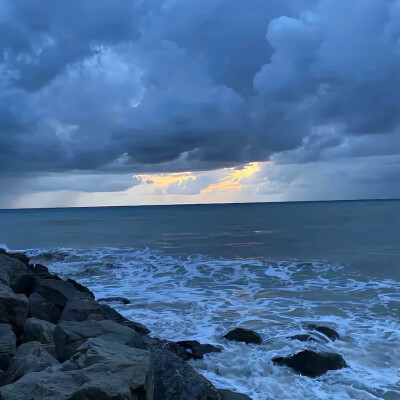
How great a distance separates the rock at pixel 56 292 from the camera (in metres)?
10.8

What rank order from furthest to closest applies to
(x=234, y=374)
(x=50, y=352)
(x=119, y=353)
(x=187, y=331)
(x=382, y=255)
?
(x=382, y=255), (x=187, y=331), (x=234, y=374), (x=50, y=352), (x=119, y=353)

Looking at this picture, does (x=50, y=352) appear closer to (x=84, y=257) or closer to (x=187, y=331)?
(x=187, y=331)

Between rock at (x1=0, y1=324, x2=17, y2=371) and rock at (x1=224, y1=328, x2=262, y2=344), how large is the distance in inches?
210

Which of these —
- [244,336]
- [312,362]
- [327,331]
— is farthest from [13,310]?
[327,331]

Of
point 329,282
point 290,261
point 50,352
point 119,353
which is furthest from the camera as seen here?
point 290,261

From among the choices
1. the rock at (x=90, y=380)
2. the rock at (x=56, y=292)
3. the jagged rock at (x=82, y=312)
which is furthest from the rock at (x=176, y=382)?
the rock at (x=56, y=292)

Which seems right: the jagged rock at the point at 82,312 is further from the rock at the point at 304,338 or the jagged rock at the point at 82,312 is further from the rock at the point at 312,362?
the rock at the point at 304,338

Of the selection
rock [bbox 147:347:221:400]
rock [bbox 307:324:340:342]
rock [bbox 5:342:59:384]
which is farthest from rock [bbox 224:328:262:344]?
rock [bbox 5:342:59:384]

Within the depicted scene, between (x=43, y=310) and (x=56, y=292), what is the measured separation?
4.18ft

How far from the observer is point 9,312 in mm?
7395

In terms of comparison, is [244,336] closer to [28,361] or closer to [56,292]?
[56,292]

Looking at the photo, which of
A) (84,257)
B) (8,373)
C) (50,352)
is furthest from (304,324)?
(84,257)

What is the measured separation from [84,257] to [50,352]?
22334 millimetres

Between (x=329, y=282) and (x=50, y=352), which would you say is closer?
(x=50, y=352)
